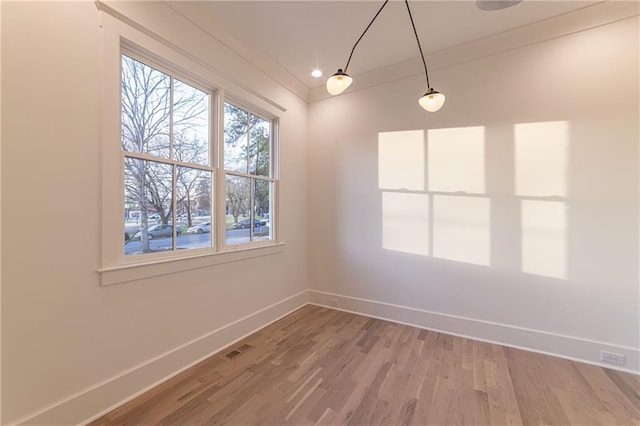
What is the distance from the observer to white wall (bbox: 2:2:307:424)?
1383 mm

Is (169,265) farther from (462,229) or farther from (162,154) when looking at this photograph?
(462,229)

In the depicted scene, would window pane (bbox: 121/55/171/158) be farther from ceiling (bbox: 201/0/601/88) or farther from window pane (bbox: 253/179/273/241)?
window pane (bbox: 253/179/273/241)

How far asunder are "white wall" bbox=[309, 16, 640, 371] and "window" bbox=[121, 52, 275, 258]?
4.52 feet

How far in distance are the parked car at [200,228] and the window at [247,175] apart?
209mm

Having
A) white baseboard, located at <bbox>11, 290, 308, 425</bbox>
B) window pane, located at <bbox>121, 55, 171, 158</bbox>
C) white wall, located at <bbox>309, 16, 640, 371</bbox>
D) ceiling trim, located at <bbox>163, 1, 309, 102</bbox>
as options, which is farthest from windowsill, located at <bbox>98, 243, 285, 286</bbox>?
ceiling trim, located at <bbox>163, 1, 309, 102</bbox>

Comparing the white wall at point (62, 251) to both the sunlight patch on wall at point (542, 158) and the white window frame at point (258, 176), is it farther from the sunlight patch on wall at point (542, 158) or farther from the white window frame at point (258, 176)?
the sunlight patch on wall at point (542, 158)

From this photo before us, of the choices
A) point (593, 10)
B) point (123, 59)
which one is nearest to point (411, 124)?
point (593, 10)

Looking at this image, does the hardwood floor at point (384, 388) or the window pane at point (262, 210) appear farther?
the window pane at point (262, 210)

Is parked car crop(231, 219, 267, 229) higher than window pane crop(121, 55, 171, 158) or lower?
lower

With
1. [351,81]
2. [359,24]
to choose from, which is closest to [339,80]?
[351,81]

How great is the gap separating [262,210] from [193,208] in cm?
95

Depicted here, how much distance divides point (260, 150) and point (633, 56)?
3.51 meters

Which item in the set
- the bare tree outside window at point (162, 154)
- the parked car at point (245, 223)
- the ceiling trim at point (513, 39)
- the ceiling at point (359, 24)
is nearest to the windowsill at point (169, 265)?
the bare tree outside window at point (162, 154)

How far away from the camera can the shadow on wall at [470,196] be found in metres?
2.46
